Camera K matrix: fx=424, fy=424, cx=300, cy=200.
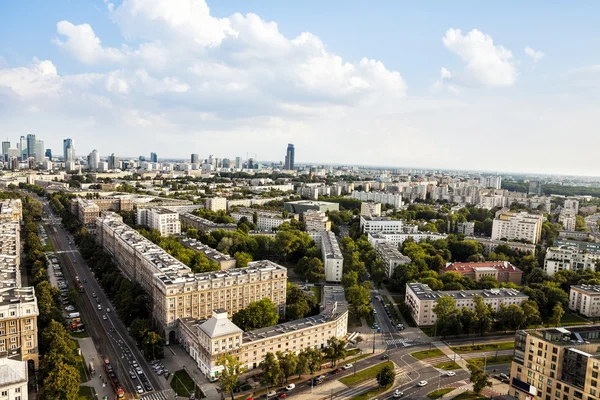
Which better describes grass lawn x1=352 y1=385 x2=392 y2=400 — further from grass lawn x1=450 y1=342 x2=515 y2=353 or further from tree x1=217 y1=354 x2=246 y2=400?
grass lawn x1=450 y1=342 x2=515 y2=353

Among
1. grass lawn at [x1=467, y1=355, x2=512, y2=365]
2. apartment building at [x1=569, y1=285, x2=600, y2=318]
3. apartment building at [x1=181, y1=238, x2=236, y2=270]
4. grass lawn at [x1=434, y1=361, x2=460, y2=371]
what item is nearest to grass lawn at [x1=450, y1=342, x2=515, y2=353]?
grass lawn at [x1=467, y1=355, x2=512, y2=365]

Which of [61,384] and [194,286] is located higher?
[194,286]

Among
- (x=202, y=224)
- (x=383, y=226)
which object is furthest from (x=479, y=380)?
(x=202, y=224)

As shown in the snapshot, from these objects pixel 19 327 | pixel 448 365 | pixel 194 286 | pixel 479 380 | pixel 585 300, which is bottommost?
pixel 448 365

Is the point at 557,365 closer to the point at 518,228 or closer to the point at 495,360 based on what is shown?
the point at 495,360

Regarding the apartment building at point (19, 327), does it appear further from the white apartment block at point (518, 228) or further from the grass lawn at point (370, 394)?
the white apartment block at point (518, 228)

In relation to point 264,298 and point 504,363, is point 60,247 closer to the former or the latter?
point 264,298
